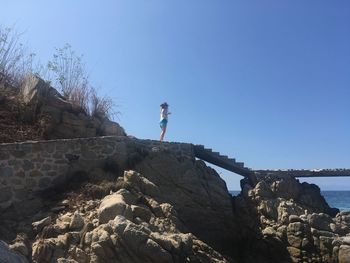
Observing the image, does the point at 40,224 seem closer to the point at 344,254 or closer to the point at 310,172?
the point at 344,254

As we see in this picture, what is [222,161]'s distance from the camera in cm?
1953

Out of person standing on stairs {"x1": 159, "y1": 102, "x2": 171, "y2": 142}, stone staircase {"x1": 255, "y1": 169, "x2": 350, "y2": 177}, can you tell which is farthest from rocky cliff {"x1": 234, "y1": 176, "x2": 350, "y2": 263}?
person standing on stairs {"x1": 159, "y1": 102, "x2": 171, "y2": 142}

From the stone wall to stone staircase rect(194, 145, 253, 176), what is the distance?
3693mm

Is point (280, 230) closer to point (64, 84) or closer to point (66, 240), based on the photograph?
point (66, 240)

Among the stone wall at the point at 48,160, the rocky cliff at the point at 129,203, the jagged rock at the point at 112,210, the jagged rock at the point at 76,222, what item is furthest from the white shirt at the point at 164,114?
the jagged rock at the point at 76,222

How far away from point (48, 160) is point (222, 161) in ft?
25.9

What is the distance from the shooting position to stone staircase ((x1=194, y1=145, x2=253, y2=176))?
19.0 meters

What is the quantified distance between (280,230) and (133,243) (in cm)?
750

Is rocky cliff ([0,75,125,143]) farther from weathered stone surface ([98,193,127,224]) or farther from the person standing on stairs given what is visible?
weathered stone surface ([98,193,127,224])

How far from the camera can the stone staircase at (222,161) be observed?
747 inches

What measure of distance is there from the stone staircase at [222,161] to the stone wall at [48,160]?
3.69 m

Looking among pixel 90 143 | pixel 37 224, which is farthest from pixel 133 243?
pixel 90 143

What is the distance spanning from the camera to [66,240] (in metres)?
10.7

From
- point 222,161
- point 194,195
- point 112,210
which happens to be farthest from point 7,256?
point 222,161
